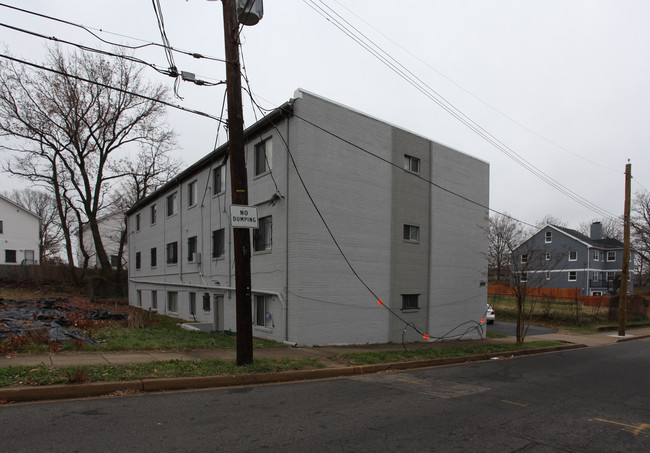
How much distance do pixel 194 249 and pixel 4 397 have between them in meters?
17.1

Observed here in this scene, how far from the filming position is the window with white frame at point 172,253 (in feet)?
83.6

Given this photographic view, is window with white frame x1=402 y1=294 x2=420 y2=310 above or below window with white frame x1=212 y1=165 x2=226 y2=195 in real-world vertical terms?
below

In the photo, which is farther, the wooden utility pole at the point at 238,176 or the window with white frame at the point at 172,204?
the window with white frame at the point at 172,204

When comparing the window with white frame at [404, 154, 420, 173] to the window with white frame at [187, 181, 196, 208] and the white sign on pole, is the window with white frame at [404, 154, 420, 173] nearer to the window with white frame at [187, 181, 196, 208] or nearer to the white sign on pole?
the white sign on pole

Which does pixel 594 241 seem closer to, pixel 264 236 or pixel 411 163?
pixel 411 163

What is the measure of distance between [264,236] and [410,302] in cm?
673

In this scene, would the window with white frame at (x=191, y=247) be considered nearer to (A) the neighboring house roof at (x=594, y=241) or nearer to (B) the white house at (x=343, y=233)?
(B) the white house at (x=343, y=233)

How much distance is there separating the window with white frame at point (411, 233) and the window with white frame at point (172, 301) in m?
15.0

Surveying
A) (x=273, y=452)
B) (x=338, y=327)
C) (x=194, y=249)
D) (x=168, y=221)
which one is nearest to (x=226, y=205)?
(x=194, y=249)

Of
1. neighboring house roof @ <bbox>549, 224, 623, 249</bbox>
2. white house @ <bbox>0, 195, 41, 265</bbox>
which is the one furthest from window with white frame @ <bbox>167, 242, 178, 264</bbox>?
neighboring house roof @ <bbox>549, 224, 623, 249</bbox>

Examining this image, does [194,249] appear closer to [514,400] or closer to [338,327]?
[338,327]

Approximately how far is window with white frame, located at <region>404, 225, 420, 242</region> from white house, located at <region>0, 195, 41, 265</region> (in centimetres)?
4509

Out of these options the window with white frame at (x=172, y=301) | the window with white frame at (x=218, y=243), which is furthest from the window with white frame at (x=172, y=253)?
the window with white frame at (x=218, y=243)

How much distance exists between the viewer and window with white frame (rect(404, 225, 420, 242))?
17.6m
